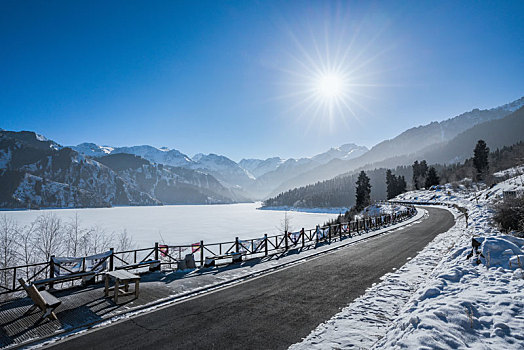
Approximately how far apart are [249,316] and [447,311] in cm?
480

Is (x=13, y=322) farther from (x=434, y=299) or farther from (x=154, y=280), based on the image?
(x=434, y=299)

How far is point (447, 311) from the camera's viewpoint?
5.66 meters

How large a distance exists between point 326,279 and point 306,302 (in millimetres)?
2801

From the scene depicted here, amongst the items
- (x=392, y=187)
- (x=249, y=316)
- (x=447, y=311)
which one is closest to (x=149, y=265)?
(x=249, y=316)

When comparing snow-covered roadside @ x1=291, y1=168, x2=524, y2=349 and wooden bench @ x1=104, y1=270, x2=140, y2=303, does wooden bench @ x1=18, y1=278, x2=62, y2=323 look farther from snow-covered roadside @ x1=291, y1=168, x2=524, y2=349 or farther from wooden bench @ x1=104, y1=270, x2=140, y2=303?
snow-covered roadside @ x1=291, y1=168, x2=524, y2=349

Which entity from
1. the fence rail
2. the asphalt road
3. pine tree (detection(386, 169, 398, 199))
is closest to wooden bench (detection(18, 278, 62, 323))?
the asphalt road

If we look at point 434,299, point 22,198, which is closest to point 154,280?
point 434,299

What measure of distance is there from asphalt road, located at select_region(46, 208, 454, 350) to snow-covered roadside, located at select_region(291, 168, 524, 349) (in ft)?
1.99

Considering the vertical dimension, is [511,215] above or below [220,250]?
above

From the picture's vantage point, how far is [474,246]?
9.59 m

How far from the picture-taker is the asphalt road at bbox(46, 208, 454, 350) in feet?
18.8

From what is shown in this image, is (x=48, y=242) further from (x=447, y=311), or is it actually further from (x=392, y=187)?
(x=392, y=187)

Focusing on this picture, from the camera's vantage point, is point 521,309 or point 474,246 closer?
point 521,309

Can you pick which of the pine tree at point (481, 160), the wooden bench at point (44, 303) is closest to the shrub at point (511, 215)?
the wooden bench at point (44, 303)
